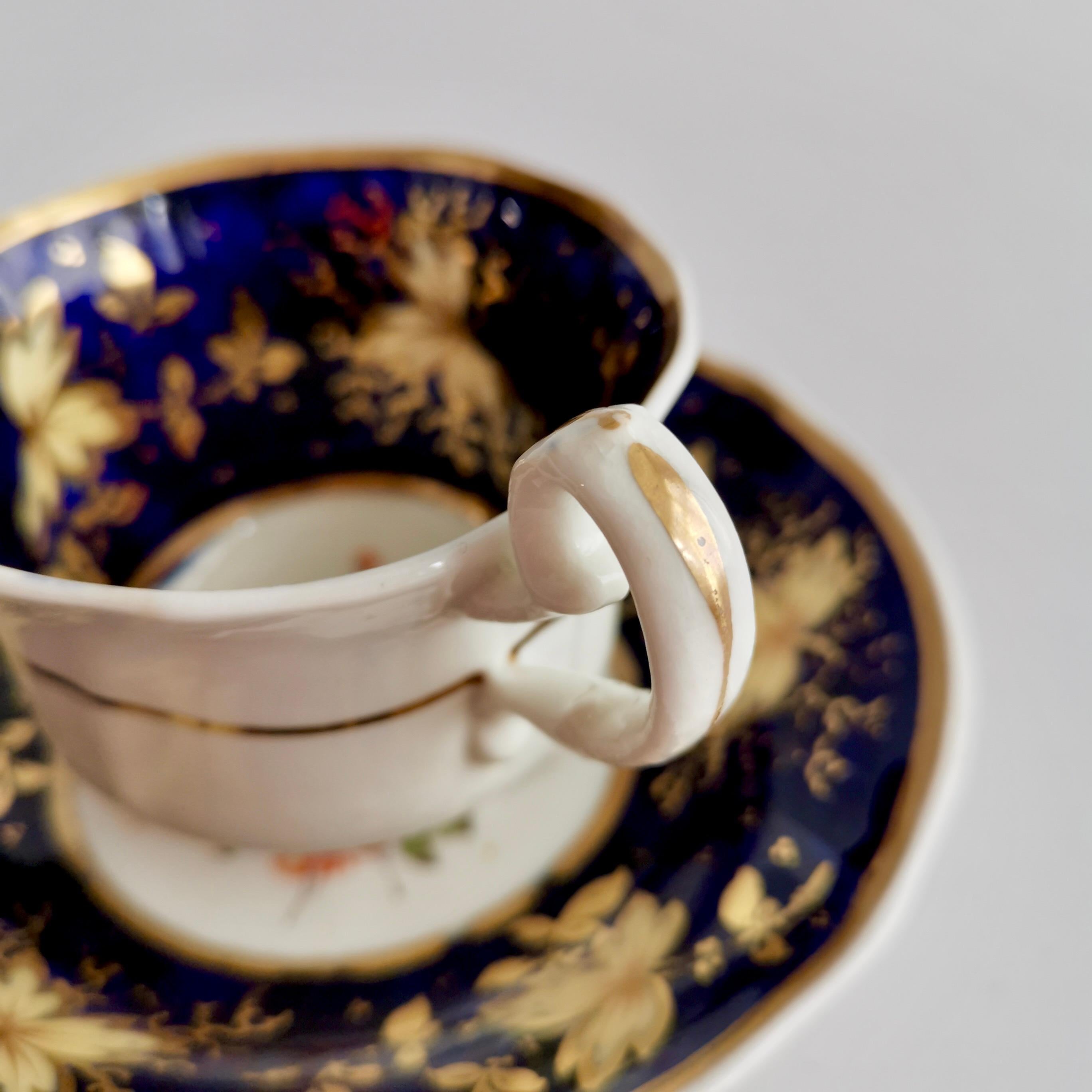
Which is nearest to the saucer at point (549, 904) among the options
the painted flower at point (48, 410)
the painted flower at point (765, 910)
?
the painted flower at point (765, 910)

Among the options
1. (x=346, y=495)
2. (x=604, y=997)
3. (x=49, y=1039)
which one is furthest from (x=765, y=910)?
(x=346, y=495)

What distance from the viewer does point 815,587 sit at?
1.32ft

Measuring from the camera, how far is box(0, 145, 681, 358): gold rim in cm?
39

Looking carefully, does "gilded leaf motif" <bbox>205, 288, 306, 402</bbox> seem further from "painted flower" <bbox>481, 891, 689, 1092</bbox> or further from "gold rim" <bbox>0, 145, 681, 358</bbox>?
"painted flower" <bbox>481, 891, 689, 1092</bbox>

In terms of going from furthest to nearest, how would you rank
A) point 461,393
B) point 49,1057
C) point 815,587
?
point 461,393, point 815,587, point 49,1057

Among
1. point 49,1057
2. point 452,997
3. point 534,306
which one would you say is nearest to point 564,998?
point 452,997

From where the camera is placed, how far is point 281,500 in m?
0.54

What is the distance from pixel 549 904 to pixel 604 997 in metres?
0.04

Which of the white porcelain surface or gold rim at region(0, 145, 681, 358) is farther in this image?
gold rim at region(0, 145, 681, 358)

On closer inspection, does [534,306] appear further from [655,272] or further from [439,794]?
[439,794]

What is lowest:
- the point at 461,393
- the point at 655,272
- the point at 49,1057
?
the point at 49,1057

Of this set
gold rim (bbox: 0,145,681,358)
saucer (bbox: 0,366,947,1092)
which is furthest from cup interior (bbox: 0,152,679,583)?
saucer (bbox: 0,366,947,1092)

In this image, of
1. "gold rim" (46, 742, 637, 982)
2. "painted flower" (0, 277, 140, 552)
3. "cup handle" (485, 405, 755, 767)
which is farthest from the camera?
"painted flower" (0, 277, 140, 552)

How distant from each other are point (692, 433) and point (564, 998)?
0.73 feet
